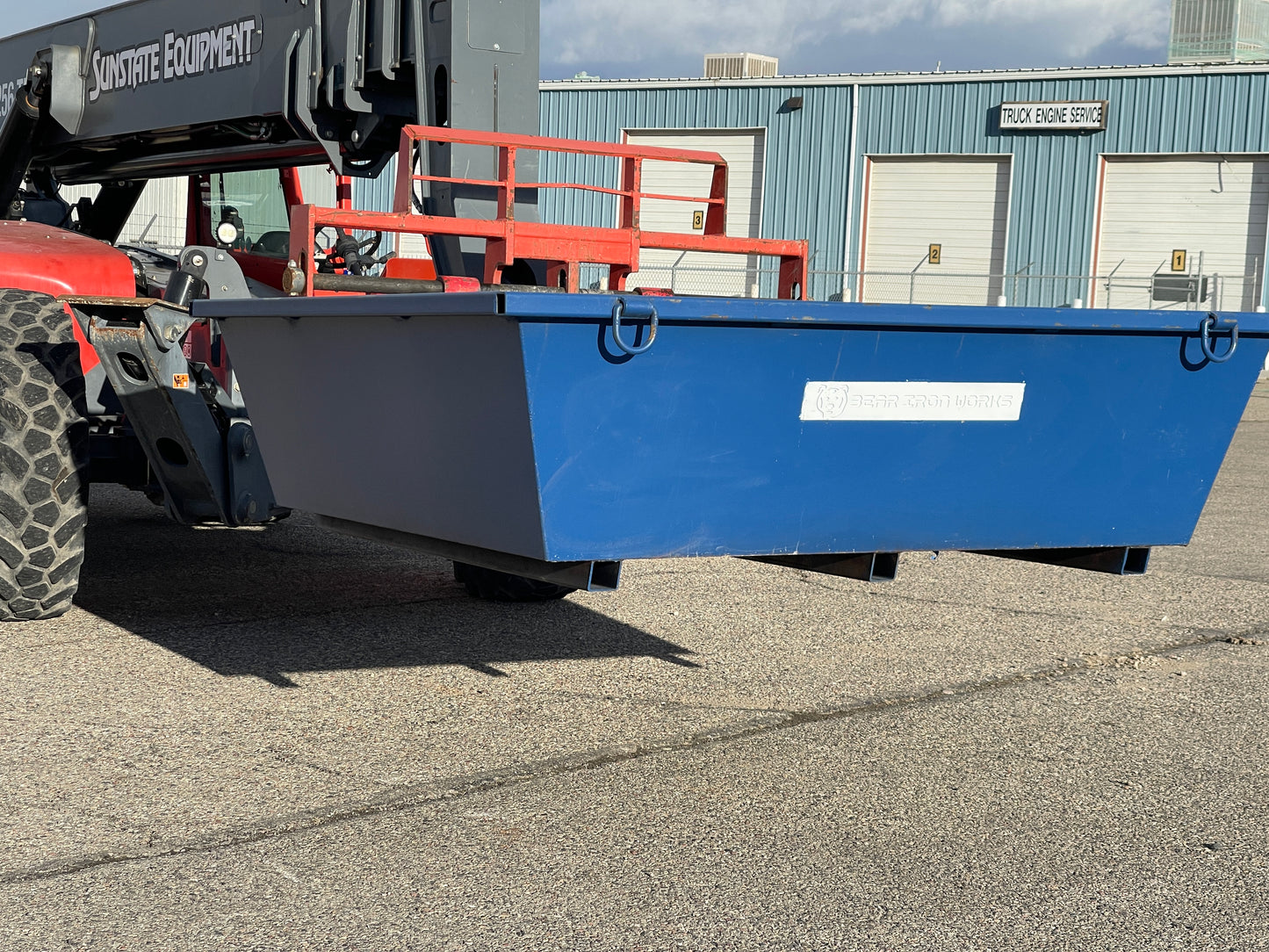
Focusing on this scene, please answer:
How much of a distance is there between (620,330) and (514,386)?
29 centimetres

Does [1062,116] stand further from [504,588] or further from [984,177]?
[504,588]

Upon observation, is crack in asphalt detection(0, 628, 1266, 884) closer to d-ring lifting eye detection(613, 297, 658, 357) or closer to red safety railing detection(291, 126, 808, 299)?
d-ring lifting eye detection(613, 297, 658, 357)

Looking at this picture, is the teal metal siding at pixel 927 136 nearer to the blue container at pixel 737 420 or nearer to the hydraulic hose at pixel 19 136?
the hydraulic hose at pixel 19 136

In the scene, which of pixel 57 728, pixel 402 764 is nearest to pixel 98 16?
pixel 57 728

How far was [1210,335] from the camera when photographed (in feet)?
14.2

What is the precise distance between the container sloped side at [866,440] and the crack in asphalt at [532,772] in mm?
739

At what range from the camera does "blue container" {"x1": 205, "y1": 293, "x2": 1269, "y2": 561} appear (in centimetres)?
366

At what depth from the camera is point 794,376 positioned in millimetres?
3865

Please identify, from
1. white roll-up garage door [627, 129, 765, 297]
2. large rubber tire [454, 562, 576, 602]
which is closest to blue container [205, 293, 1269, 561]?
large rubber tire [454, 562, 576, 602]

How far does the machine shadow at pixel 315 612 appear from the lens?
542 cm

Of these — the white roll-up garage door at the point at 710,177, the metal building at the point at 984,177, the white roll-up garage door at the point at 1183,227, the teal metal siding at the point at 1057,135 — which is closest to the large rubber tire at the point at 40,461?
the metal building at the point at 984,177

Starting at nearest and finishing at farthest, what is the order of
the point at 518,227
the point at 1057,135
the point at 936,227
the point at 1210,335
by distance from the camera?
the point at 1210,335 < the point at 518,227 < the point at 1057,135 < the point at 936,227

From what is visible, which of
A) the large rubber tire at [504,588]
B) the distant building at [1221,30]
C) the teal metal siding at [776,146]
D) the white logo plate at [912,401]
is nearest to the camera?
the white logo plate at [912,401]

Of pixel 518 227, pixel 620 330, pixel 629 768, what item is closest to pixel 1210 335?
pixel 620 330
